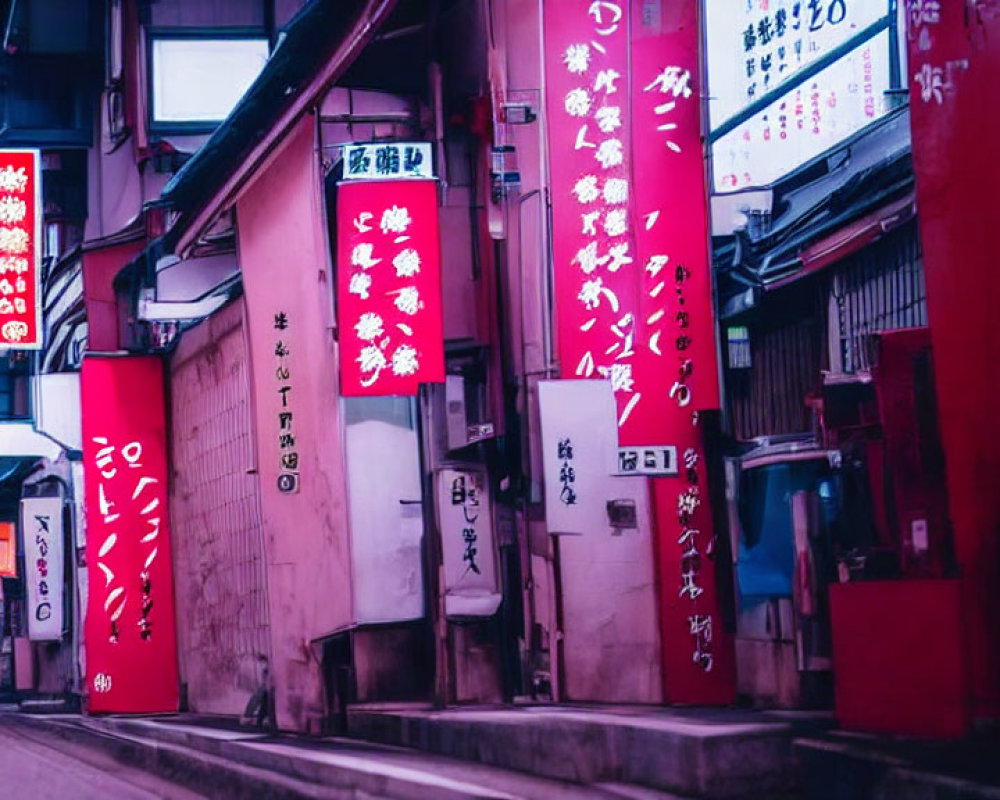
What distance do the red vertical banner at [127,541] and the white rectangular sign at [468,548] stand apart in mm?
9681

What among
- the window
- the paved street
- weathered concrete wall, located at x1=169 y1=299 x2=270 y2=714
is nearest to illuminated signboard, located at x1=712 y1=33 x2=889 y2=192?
the paved street

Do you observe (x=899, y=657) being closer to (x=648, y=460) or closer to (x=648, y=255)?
(x=648, y=460)

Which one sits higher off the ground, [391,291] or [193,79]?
[193,79]

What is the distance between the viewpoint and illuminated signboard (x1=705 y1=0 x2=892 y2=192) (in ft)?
42.4

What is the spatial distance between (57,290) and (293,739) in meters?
20.5

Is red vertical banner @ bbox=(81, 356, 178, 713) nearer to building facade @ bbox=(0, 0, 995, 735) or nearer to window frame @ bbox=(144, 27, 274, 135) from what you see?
building facade @ bbox=(0, 0, 995, 735)

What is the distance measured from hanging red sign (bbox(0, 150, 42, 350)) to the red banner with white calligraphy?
14.6m

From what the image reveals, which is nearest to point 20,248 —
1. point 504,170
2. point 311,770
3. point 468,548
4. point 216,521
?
point 216,521

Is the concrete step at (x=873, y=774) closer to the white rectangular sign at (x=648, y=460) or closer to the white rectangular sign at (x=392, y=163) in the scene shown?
the white rectangular sign at (x=648, y=460)

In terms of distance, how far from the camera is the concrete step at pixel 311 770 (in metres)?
13.3

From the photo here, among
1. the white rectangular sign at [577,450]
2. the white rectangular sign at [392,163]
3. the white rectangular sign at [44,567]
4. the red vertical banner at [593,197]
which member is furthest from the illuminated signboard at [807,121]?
the white rectangular sign at [44,567]

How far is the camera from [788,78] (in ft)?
45.5

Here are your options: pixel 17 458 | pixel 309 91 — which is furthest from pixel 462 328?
pixel 17 458

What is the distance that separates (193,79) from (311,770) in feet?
54.6
